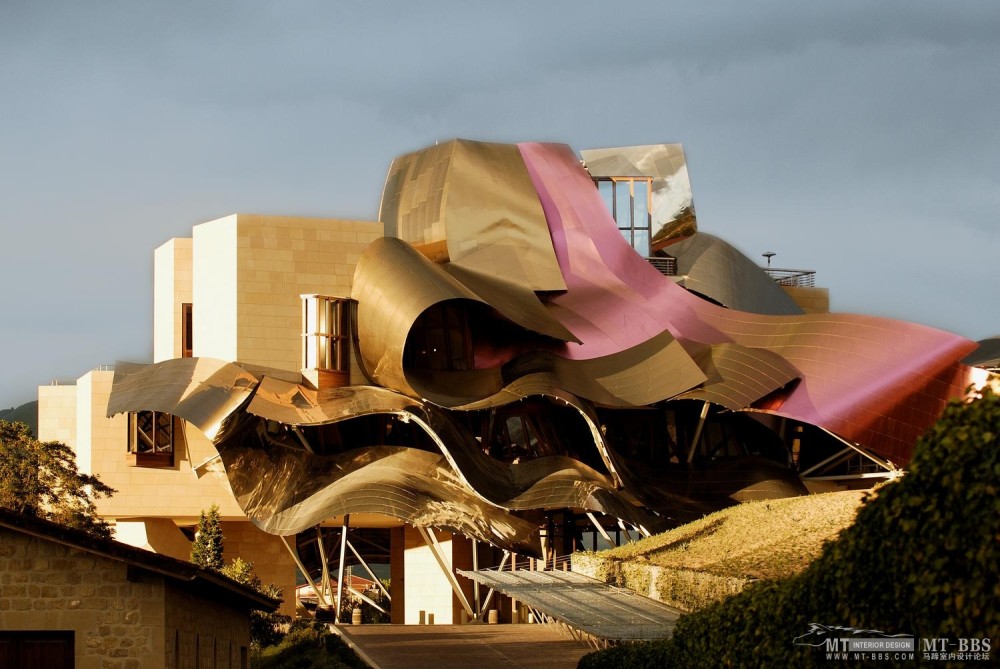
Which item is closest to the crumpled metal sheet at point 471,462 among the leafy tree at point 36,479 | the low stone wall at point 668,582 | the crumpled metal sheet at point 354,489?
the crumpled metal sheet at point 354,489

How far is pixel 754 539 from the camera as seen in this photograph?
89.6 feet

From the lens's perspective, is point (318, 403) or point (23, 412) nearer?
point (318, 403)

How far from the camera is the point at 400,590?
53.0 m

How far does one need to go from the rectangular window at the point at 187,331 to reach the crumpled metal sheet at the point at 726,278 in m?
15.8

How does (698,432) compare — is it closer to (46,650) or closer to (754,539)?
(754,539)

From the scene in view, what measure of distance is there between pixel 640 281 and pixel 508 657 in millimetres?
19131

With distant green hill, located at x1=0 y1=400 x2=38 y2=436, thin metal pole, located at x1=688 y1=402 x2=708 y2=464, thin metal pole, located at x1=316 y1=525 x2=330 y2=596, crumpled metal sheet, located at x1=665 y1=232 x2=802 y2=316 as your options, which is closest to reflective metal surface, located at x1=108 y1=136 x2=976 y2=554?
thin metal pole, located at x1=688 y1=402 x2=708 y2=464

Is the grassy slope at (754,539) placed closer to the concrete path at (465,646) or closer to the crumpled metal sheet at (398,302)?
the concrete path at (465,646)

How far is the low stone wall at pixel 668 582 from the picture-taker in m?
22.6

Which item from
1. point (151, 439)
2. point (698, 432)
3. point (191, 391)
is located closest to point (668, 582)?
point (698, 432)

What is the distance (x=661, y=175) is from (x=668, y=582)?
27.0 metres

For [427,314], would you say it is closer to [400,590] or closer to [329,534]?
[400,590]

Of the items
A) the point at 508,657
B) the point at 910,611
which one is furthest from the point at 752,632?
the point at 508,657

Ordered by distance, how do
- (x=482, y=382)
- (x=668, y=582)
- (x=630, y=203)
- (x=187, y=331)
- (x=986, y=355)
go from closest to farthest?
(x=668, y=582), (x=482, y=382), (x=986, y=355), (x=187, y=331), (x=630, y=203)
